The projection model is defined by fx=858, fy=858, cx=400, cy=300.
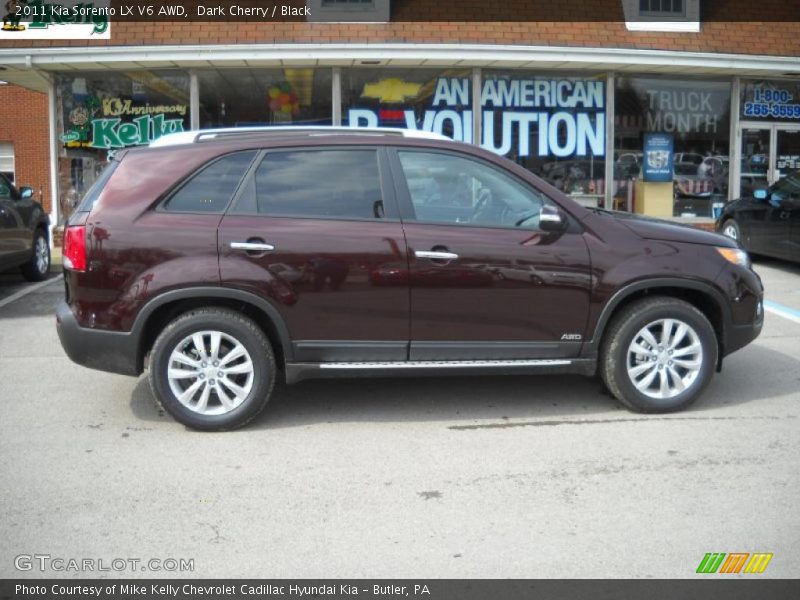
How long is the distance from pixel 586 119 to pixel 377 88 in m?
3.62

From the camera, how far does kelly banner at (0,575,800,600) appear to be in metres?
3.40

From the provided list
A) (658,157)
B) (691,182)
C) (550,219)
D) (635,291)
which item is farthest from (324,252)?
(691,182)

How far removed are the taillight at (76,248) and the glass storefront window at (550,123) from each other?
9931 mm

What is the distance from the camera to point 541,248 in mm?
5402

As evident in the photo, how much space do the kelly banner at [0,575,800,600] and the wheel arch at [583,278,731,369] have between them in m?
2.21

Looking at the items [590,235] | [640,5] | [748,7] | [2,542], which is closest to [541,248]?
[590,235]

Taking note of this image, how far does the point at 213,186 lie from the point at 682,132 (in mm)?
11715

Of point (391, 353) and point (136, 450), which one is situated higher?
point (391, 353)

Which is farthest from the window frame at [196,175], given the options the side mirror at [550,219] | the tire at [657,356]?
the tire at [657,356]

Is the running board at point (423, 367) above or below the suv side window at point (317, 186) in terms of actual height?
below

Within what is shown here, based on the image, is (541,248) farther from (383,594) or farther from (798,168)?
(798,168)

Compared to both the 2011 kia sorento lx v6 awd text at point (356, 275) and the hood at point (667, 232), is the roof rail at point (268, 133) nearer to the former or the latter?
the 2011 kia sorento lx v6 awd text at point (356, 275)

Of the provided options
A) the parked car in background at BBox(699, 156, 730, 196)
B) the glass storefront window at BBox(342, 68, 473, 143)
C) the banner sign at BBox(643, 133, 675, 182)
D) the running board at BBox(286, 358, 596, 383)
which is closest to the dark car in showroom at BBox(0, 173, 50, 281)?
the glass storefront window at BBox(342, 68, 473, 143)

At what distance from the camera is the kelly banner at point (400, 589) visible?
3.40 m
